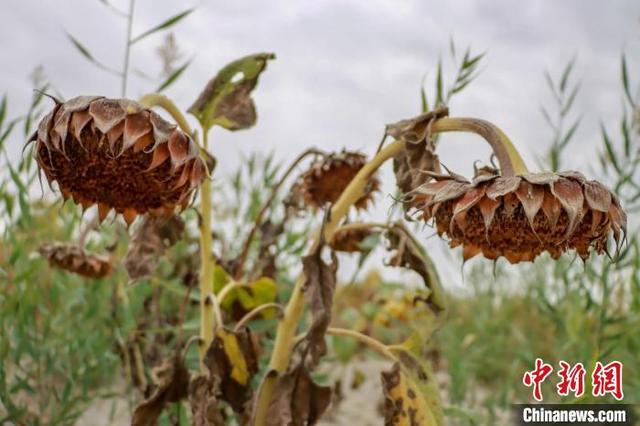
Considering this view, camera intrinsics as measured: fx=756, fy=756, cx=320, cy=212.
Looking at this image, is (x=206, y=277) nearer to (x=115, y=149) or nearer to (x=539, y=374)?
(x=115, y=149)

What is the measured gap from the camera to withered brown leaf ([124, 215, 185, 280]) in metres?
1.51

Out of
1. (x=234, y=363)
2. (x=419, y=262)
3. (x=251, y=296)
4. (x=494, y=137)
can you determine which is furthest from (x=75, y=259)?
(x=494, y=137)

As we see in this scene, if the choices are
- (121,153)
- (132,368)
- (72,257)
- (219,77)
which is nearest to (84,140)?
(121,153)

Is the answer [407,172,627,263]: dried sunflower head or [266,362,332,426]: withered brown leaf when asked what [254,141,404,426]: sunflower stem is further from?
[407,172,627,263]: dried sunflower head

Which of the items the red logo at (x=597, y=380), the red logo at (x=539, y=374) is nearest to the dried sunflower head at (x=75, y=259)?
the red logo at (x=597, y=380)

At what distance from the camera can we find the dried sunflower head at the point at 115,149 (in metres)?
1.01

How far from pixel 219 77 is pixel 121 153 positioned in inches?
18.6

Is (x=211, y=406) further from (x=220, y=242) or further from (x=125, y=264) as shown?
(x=220, y=242)

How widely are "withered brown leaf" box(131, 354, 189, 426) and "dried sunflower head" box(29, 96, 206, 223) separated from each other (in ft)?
1.52

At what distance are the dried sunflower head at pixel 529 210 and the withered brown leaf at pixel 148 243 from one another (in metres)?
0.65

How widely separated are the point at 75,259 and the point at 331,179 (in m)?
0.62

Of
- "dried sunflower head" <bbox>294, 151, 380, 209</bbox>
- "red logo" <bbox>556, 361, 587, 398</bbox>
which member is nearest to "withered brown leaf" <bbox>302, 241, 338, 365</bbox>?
"dried sunflower head" <bbox>294, 151, 380, 209</bbox>

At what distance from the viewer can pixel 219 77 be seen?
143 cm

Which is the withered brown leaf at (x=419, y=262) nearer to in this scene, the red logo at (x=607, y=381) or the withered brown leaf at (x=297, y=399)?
the withered brown leaf at (x=297, y=399)
